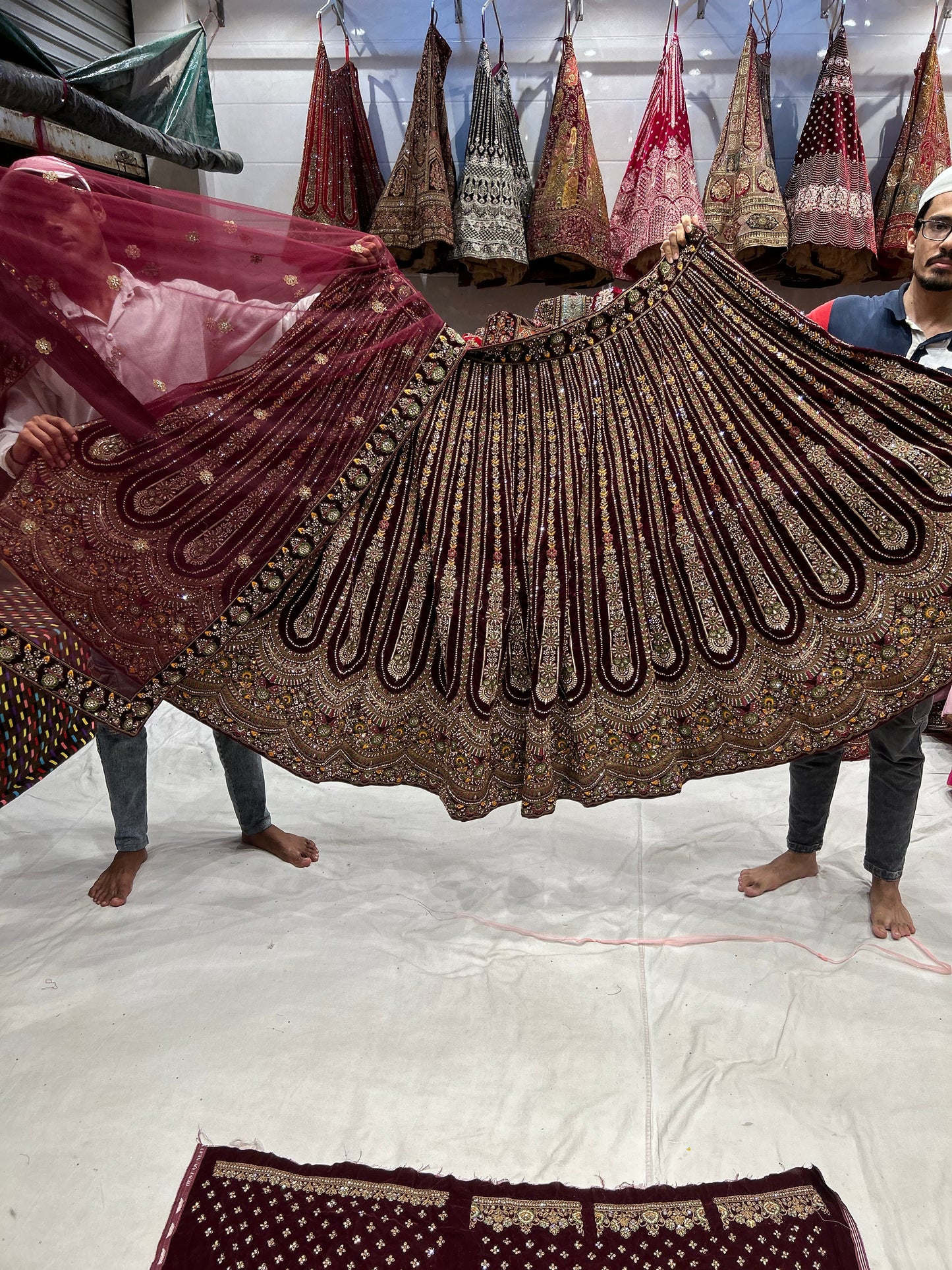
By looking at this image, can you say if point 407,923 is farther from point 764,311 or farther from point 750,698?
point 764,311

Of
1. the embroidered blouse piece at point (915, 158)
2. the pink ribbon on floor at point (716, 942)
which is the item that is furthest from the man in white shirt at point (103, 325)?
the embroidered blouse piece at point (915, 158)

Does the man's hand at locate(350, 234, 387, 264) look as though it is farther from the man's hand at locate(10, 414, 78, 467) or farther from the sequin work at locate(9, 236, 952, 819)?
the man's hand at locate(10, 414, 78, 467)

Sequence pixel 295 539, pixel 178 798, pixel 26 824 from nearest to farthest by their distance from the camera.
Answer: pixel 295 539
pixel 26 824
pixel 178 798

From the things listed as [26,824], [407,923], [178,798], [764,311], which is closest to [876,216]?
[764,311]

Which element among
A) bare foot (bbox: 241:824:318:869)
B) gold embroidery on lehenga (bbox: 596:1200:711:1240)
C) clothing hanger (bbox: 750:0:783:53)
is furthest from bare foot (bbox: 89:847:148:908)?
clothing hanger (bbox: 750:0:783:53)

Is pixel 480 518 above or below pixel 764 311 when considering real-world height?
below

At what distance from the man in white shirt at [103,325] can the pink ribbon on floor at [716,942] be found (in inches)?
48.7

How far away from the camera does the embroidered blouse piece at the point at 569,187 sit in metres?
2.45

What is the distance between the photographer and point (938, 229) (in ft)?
4.63

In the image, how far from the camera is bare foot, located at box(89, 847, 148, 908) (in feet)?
5.78

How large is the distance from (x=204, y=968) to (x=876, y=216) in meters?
2.79

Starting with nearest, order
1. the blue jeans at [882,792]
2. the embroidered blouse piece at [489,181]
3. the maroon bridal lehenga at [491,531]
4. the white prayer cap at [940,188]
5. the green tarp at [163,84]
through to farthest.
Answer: the maroon bridal lehenga at [491,531]
the white prayer cap at [940,188]
the blue jeans at [882,792]
the green tarp at [163,84]
the embroidered blouse piece at [489,181]

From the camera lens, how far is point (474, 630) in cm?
139

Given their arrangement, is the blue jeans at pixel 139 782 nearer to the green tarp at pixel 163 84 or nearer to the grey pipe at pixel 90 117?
the grey pipe at pixel 90 117
